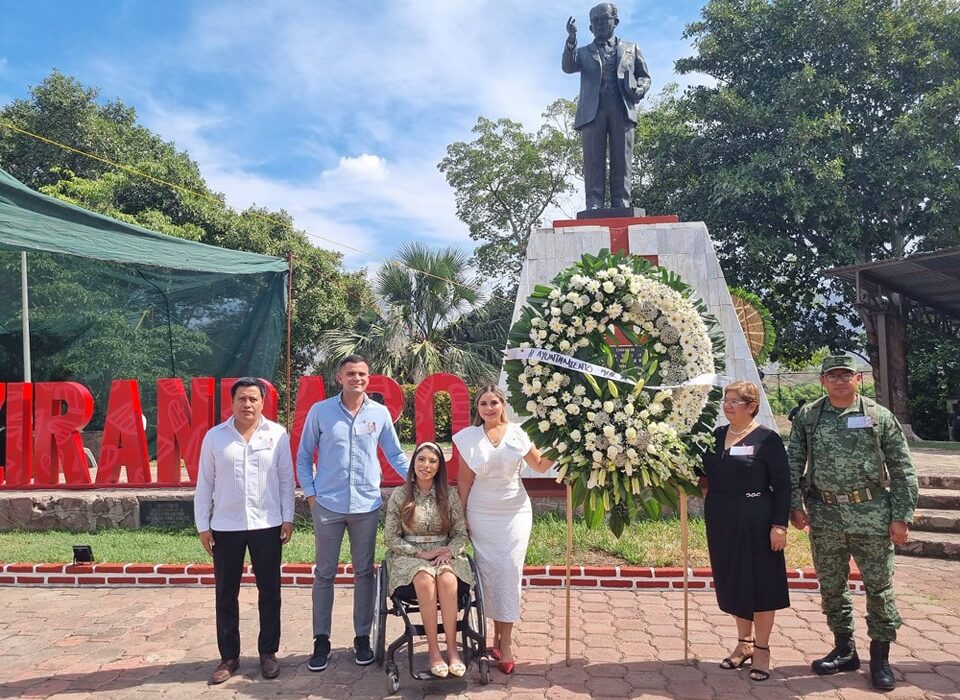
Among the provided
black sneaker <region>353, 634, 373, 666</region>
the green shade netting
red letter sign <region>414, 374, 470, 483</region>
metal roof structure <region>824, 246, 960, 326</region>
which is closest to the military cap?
black sneaker <region>353, 634, 373, 666</region>

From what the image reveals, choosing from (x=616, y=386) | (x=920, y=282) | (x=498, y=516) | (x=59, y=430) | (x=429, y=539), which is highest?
(x=920, y=282)

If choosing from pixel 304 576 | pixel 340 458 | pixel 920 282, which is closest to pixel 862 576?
pixel 340 458

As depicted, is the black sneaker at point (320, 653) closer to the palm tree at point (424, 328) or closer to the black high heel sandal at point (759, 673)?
the black high heel sandal at point (759, 673)

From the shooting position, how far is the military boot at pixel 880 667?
324cm

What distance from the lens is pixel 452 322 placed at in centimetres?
1562

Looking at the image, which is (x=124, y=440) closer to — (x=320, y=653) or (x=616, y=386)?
(x=320, y=653)

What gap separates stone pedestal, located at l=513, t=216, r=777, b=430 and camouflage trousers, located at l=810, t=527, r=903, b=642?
133 inches

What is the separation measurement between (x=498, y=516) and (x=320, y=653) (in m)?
1.18

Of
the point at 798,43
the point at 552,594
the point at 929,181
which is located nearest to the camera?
the point at 552,594

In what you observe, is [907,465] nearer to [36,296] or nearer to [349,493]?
[349,493]

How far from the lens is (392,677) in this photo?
10.5 feet

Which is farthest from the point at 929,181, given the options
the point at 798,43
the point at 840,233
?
the point at 798,43

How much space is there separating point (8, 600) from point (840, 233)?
1525 centimetres

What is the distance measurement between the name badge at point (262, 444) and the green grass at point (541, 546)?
7.47 ft
